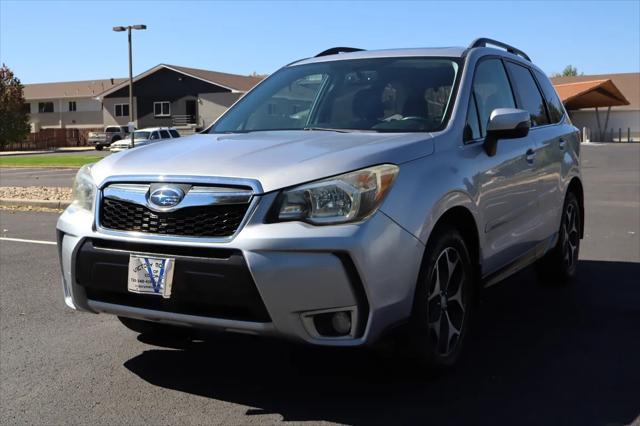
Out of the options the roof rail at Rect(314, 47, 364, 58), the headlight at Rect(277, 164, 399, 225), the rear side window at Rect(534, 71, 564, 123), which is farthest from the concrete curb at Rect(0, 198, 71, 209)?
the headlight at Rect(277, 164, 399, 225)

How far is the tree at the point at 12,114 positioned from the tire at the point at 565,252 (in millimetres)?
58164

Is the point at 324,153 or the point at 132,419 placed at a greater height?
the point at 324,153

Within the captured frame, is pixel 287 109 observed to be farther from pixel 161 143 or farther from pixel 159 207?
pixel 159 207

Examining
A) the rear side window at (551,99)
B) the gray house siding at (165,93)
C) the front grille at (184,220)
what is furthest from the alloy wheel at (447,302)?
the gray house siding at (165,93)

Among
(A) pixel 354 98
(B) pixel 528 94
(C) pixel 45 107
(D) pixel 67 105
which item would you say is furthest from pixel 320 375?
(C) pixel 45 107

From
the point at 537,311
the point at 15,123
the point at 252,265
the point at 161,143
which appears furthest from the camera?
the point at 15,123

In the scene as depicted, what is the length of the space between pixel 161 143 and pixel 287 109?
37.7 inches

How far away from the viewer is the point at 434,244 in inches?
143

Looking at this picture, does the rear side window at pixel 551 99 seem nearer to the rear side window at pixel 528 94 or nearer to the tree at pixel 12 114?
the rear side window at pixel 528 94

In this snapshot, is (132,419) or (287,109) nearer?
(132,419)

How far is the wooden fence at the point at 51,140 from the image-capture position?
61156mm

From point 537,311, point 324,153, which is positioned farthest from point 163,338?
point 537,311

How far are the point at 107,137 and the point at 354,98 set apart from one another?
53.5 meters

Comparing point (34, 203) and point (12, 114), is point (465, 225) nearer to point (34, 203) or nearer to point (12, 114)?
point (34, 203)
